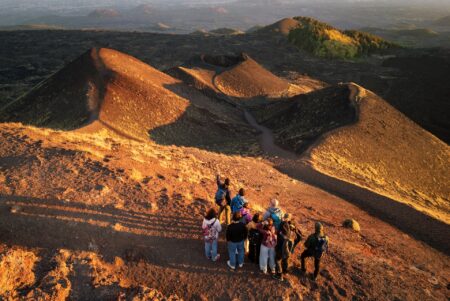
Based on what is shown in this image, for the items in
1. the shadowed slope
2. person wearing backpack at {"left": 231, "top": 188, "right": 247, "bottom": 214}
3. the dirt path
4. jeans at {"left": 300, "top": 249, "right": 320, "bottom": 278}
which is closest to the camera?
jeans at {"left": 300, "top": 249, "right": 320, "bottom": 278}

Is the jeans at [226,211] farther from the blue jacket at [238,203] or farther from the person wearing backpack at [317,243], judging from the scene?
the person wearing backpack at [317,243]

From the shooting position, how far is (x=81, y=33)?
A: 98.2m

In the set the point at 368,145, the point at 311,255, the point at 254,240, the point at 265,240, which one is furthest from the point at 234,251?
the point at 368,145

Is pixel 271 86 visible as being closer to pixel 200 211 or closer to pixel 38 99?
pixel 38 99

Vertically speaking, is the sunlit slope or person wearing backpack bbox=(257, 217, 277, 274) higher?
person wearing backpack bbox=(257, 217, 277, 274)

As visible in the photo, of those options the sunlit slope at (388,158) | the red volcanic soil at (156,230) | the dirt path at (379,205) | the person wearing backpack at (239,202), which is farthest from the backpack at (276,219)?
the sunlit slope at (388,158)

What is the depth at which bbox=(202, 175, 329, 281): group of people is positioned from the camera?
923cm

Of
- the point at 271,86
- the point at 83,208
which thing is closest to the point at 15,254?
the point at 83,208

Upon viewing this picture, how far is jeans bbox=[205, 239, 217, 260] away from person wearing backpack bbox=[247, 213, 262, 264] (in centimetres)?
99

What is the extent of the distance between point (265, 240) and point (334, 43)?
7857 cm

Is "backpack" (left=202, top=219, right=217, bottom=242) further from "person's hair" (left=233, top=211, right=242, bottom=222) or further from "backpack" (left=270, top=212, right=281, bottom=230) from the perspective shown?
"backpack" (left=270, top=212, right=281, bottom=230)

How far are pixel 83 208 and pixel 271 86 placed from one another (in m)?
38.1

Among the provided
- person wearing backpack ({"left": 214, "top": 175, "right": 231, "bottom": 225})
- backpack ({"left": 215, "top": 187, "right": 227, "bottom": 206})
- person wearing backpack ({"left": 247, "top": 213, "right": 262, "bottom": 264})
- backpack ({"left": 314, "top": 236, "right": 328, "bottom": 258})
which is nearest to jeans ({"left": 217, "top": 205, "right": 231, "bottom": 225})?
person wearing backpack ({"left": 214, "top": 175, "right": 231, "bottom": 225})

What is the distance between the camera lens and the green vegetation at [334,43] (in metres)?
78.0
